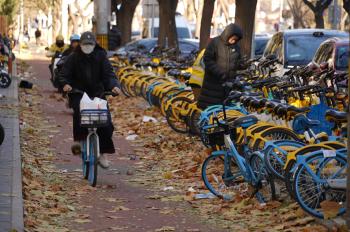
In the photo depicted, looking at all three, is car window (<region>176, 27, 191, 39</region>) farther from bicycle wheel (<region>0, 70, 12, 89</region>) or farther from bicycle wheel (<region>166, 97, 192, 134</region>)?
bicycle wheel (<region>166, 97, 192, 134</region>)

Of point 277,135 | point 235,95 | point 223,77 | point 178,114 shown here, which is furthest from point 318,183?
point 178,114

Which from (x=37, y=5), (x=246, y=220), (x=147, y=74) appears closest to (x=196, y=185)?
(x=246, y=220)

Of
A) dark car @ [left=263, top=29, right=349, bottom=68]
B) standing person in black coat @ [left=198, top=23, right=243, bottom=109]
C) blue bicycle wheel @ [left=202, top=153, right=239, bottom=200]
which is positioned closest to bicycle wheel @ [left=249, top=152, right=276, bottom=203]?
blue bicycle wheel @ [left=202, top=153, right=239, bottom=200]

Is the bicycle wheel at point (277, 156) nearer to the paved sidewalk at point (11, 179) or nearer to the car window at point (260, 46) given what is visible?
the paved sidewalk at point (11, 179)

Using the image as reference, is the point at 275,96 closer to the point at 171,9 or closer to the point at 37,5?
the point at 171,9

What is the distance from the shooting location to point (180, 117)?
17.1 meters

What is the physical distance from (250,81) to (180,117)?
63.3 inches

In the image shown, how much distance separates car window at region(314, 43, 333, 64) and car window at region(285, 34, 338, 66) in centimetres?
200

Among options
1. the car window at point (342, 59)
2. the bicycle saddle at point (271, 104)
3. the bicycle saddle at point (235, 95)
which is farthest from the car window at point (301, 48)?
the bicycle saddle at point (271, 104)

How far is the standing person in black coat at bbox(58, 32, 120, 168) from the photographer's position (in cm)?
1280

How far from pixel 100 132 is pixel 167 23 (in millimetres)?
22765

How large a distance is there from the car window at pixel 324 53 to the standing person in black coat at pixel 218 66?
3898 mm

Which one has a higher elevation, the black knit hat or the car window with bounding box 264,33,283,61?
the black knit hat

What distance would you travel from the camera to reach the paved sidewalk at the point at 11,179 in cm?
918
